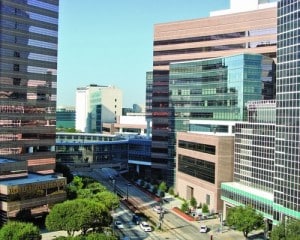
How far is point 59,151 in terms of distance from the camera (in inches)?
5881

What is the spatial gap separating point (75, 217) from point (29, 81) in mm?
49791

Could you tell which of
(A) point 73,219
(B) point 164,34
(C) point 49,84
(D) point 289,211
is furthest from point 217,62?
(A) point 73,219

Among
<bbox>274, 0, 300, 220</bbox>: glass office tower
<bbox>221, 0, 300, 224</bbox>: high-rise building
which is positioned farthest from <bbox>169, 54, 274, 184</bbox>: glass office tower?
<bbox>274, 0, 300, 220</bbox>: glass office tower

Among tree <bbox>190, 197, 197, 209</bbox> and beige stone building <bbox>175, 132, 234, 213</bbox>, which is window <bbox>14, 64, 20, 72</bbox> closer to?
beige stone building <bbox>175, 132, 234, 213</bbox>

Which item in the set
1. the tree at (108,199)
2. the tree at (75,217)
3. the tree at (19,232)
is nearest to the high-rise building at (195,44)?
the tree at (108,199)

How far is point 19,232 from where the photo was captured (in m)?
62.8

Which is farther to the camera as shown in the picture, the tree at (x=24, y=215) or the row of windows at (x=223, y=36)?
the row of windows at (x=223, y=36)

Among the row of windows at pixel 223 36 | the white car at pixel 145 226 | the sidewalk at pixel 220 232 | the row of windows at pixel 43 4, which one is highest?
the row of windows at pixel 43 4

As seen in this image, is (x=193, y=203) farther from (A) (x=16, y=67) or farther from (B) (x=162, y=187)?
(A) (x=16, y=67)

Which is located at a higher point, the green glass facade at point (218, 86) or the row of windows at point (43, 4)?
the row of windows at point (43, 4)

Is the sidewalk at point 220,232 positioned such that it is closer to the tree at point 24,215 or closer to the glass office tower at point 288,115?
the glass office tower at point 288,115

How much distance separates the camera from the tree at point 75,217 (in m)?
70.7

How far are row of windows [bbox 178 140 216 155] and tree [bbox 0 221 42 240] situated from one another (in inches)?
1940

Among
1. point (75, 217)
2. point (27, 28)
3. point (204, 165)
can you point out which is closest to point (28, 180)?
point (75, 217)
